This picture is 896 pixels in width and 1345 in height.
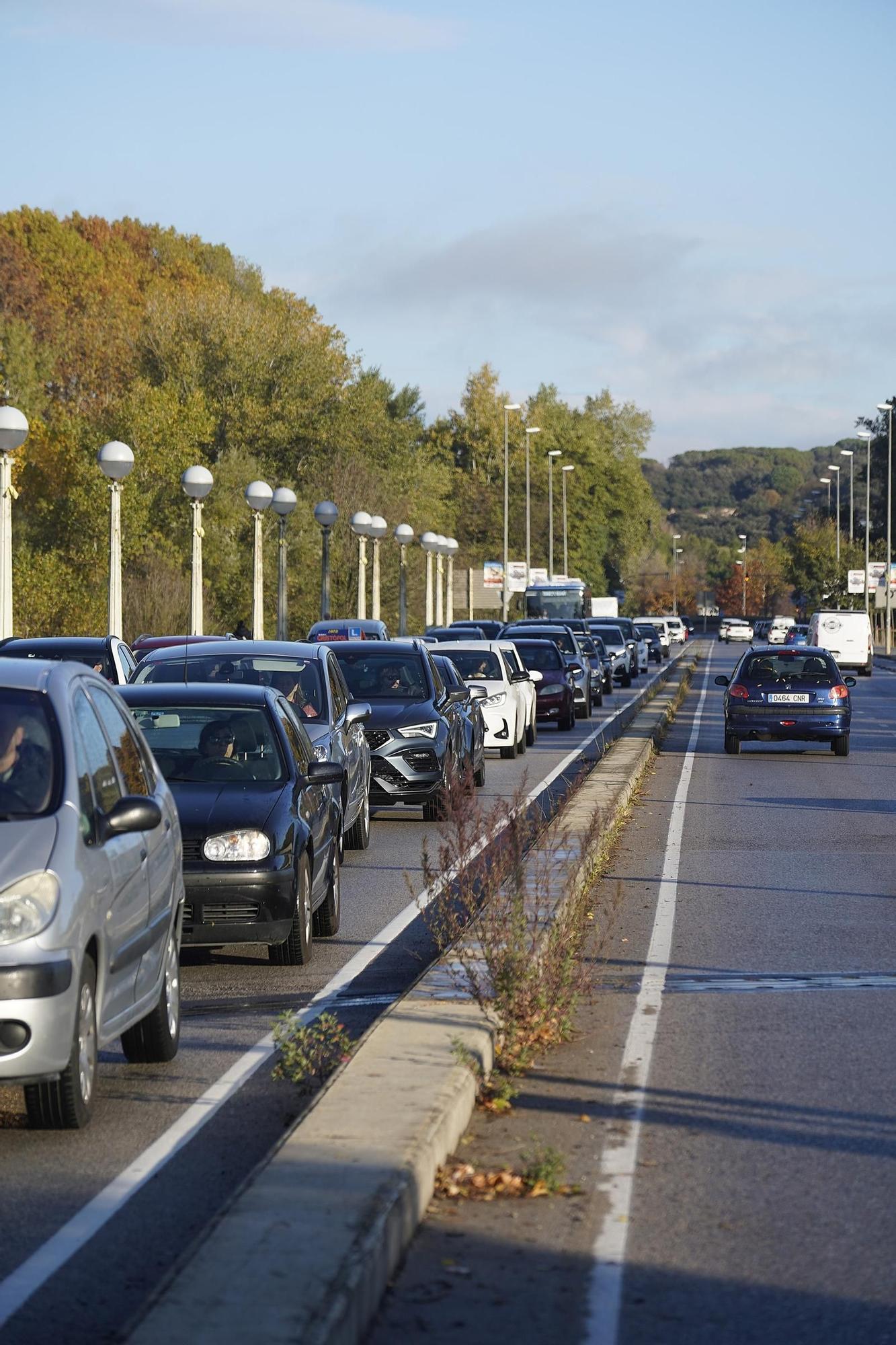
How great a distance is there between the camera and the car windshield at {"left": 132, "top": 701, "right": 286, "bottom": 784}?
38.7 ft

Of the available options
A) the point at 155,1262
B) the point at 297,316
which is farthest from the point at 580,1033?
the point at 297,316

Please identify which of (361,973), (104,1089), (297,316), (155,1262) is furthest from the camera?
(297,316)

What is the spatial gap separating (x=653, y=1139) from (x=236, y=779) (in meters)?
5.13

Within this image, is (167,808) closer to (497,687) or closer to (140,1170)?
(140,1170)

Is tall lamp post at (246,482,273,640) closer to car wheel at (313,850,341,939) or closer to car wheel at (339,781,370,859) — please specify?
car wheel at (339,781,370,859)

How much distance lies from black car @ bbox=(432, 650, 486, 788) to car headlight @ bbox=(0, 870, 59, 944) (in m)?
14.0

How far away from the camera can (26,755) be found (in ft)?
24.8

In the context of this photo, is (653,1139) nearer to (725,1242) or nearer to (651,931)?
(725,1242)

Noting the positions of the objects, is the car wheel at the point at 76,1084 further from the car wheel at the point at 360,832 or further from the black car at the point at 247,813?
the car wheel at the point at 360,832

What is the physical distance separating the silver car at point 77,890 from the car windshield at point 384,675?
11.6 metres

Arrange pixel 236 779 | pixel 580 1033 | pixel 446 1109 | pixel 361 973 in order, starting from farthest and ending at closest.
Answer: pixel 236 779 → pixel 361 973 → pixel 580 1033 → pixel 446 1109

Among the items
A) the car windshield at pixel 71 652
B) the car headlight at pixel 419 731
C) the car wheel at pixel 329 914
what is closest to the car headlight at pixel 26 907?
the car wheel at pixel 329 914

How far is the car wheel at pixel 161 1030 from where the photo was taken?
8.34 meters

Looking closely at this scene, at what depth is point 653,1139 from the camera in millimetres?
7055
